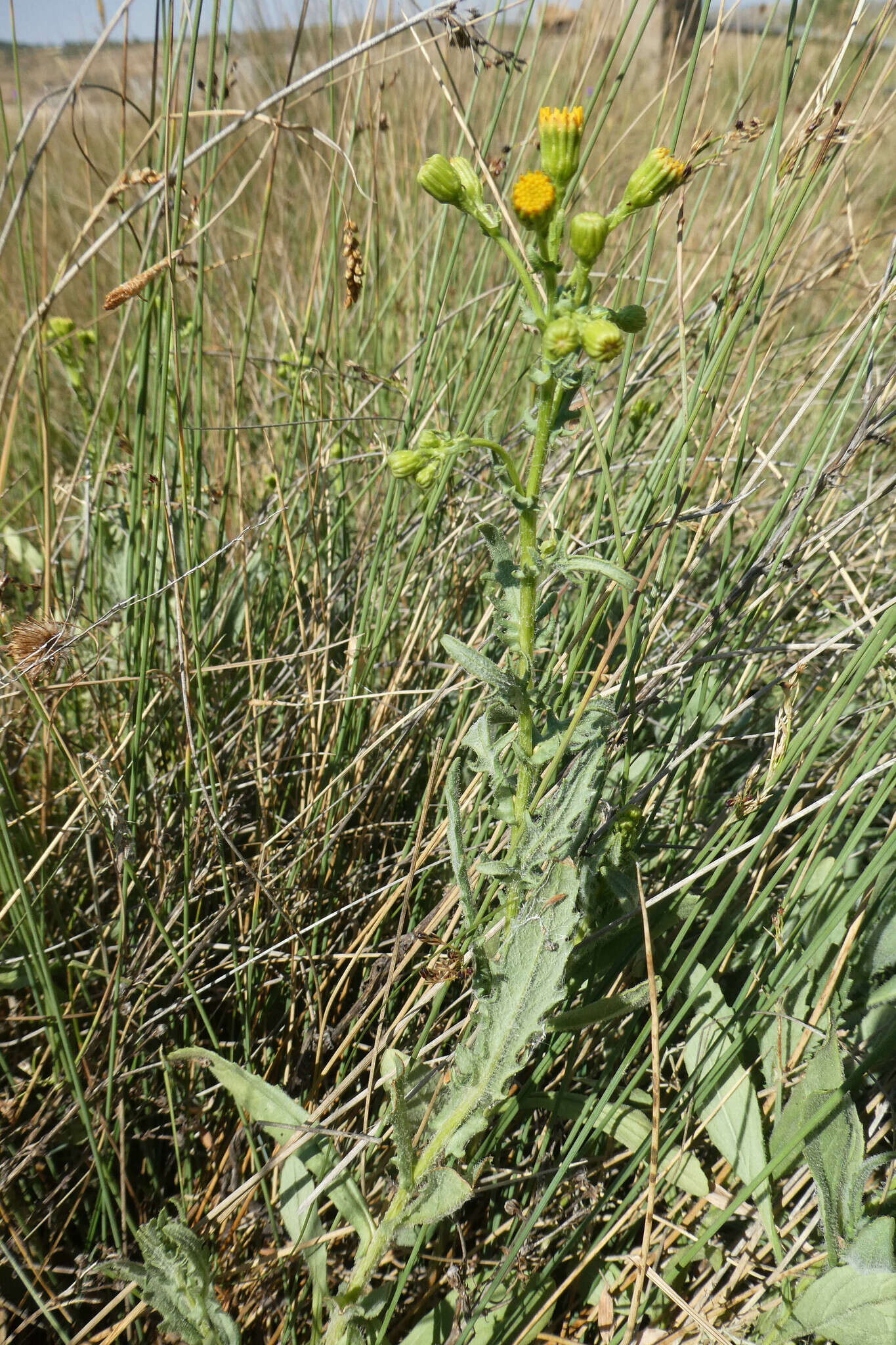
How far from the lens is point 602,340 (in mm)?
599

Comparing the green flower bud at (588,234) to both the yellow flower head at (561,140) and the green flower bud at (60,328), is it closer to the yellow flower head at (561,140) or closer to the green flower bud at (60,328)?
the yellow flower head at (561,140)

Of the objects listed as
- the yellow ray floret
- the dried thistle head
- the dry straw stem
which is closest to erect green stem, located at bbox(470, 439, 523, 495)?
the yellow ray floret

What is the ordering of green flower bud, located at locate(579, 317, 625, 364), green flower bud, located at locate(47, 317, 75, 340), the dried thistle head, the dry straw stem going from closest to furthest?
green flower bud, located at locate(579, 317, 625, 364) → the dry straw stem → the dried thistle head → green flower bud, located at locate(47, 317, 75, 340)

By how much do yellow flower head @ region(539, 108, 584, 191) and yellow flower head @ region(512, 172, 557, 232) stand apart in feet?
0.10

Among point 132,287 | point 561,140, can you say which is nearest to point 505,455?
point 561,140

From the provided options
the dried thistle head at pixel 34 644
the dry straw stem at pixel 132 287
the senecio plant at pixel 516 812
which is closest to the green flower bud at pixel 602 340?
the senecio plant at pixel 516 812

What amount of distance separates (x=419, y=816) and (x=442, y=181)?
644mm

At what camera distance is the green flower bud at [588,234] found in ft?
2.06

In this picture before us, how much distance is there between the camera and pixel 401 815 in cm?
130

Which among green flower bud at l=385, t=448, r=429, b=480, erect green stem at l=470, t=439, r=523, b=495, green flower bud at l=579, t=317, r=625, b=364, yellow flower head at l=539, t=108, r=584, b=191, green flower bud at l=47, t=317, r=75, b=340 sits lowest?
green flower bud at l=385, t=448, r=429, b=480

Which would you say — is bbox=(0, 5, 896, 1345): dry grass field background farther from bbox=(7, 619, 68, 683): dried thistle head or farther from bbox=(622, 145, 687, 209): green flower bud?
bbox=(622, 145, 687, 209): green flower bud

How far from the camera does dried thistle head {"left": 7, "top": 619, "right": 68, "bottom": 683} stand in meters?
0.92

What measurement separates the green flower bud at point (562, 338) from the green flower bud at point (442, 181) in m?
0.16

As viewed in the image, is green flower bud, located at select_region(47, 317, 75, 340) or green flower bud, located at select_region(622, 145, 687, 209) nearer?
green flower bud, located at select_region(622, 145, 687, 209)
